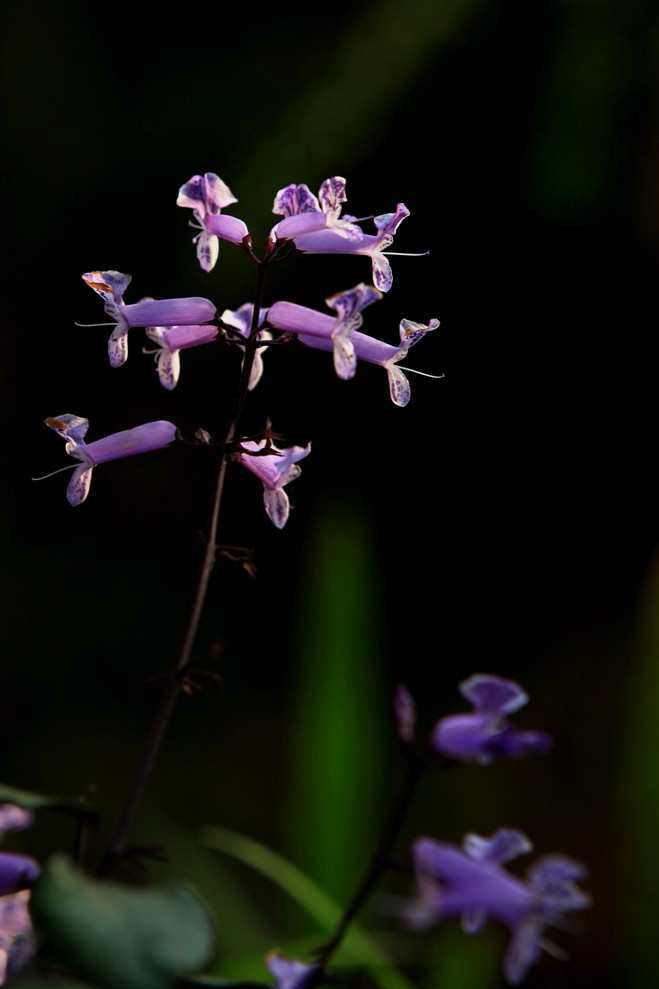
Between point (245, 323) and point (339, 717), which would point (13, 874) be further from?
point (339, 717)

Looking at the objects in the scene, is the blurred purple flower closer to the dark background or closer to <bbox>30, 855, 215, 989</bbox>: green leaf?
<bbox>30, 855, 215, 989</bbox>: green leaf

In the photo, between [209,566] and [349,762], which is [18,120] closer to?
[349,762]

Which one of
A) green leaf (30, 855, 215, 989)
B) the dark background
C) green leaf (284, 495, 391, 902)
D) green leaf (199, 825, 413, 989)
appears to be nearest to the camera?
green leaf (30, 855, 215, 989)

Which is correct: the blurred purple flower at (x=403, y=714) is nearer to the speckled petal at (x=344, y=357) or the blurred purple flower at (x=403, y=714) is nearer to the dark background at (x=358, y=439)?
the speckled petal at (x=344, y=357)

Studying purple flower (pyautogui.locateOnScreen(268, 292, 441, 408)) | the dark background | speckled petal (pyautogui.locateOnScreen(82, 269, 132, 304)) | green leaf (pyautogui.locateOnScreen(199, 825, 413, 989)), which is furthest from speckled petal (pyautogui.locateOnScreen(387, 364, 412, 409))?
the dark background

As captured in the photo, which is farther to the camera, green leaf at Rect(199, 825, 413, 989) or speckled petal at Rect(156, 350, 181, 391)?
green leaf at Rect(199, 825, 413, 989)

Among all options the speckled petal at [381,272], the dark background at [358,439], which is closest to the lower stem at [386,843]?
the speckled petal at [381,272]
